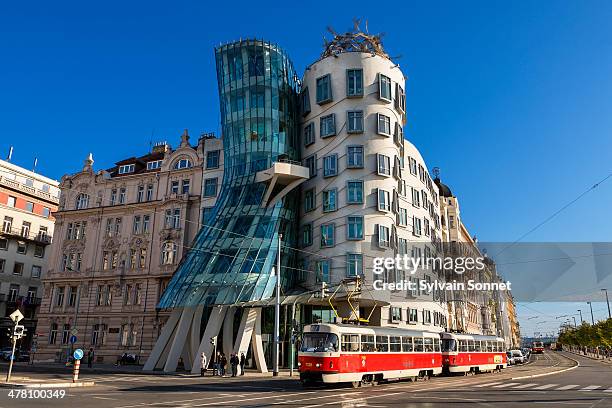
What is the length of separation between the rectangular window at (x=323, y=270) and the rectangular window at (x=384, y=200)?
6.78 m

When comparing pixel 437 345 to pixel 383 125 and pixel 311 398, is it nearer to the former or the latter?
pixel 311 398

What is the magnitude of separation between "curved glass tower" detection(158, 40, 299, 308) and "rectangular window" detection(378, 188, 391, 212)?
8657 millimetres

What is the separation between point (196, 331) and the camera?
43.9 meters

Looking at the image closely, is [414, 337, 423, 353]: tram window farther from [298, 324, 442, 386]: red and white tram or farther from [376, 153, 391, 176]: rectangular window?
[376, 153, 391, 176]: rectangular window

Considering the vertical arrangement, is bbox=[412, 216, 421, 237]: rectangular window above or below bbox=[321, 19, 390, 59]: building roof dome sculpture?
below

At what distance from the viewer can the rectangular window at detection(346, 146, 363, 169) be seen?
47384 millimetres

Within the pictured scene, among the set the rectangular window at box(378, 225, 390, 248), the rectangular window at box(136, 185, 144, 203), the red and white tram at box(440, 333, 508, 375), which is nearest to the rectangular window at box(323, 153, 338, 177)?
the rectangular window at box(378, 225, 390, 248)

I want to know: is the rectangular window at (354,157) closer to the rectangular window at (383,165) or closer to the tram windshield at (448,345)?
the rectangular window at (383,165)

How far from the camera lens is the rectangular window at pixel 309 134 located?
51.7 metres

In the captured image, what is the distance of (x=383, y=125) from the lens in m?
48.8

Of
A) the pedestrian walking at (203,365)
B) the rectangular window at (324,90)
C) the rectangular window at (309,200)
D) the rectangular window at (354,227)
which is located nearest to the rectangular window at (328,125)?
the rectangular window at (324,90)

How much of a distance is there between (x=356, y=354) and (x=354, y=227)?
1954cm

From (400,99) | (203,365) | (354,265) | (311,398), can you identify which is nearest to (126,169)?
(203,365)

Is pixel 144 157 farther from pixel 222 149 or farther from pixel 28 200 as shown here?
pixel 28 200
